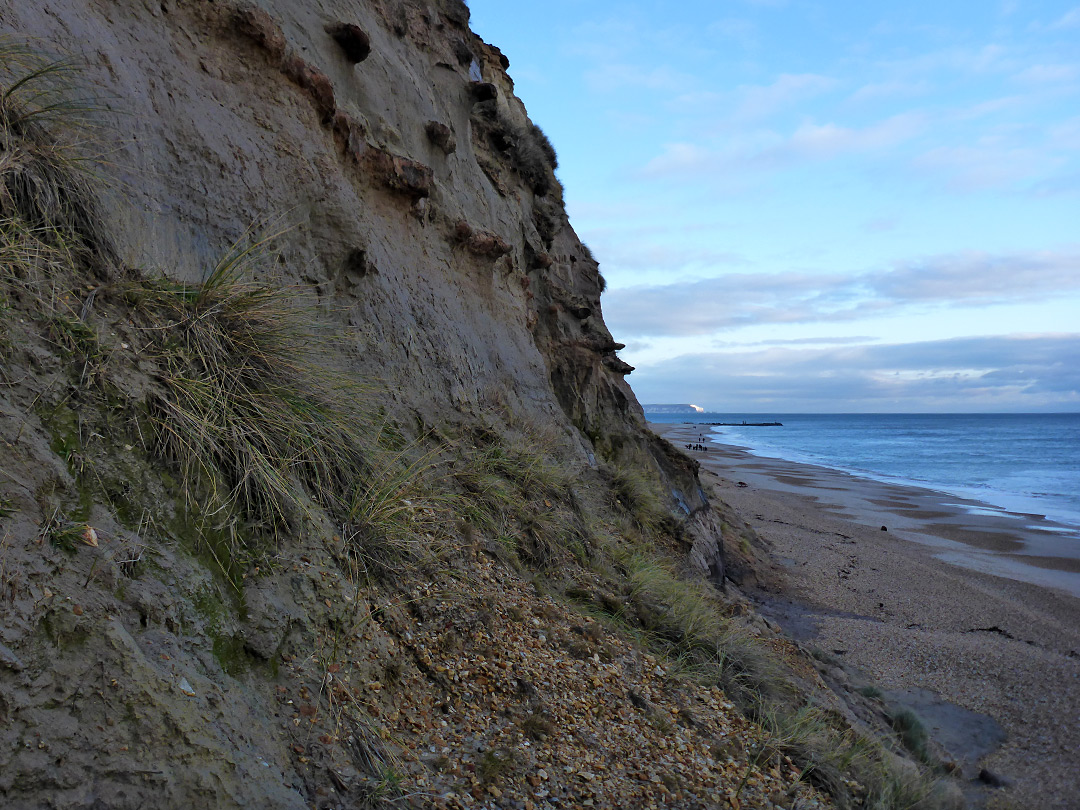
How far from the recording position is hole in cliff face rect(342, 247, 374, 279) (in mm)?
5828

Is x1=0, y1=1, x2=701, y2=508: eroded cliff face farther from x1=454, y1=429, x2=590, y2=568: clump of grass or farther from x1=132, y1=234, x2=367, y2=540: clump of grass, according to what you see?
x1=454, y1=429, x2=590, y2=568: clump of grass

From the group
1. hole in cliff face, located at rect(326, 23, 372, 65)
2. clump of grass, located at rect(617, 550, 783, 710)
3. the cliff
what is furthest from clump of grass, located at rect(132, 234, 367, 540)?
hole in cliff face, located at rect(326, 23, 372, 65)

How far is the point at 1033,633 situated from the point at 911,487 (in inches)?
906

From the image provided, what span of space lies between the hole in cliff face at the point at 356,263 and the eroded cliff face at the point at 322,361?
0.07ft

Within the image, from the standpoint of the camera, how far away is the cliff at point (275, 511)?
6.73 ft

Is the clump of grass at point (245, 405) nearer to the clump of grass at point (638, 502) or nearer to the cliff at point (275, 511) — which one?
the cliff at point (275, 511)

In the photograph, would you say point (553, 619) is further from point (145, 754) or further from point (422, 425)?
point (145, 754)

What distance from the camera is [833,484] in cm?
2989

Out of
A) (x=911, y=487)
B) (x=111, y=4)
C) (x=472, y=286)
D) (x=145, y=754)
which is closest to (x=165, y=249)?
(x=111, y=4)

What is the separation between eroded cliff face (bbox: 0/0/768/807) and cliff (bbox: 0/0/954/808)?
1 cm

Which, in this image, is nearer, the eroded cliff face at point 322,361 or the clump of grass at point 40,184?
the eroded cliff face at point 322,361

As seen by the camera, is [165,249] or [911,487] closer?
[165,249]

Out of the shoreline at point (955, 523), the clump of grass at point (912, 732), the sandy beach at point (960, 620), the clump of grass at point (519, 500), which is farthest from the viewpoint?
the shoreline at point (955, 523)

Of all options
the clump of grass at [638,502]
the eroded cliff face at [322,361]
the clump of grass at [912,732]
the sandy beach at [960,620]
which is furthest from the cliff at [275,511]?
the sandy beach at [960,620]
